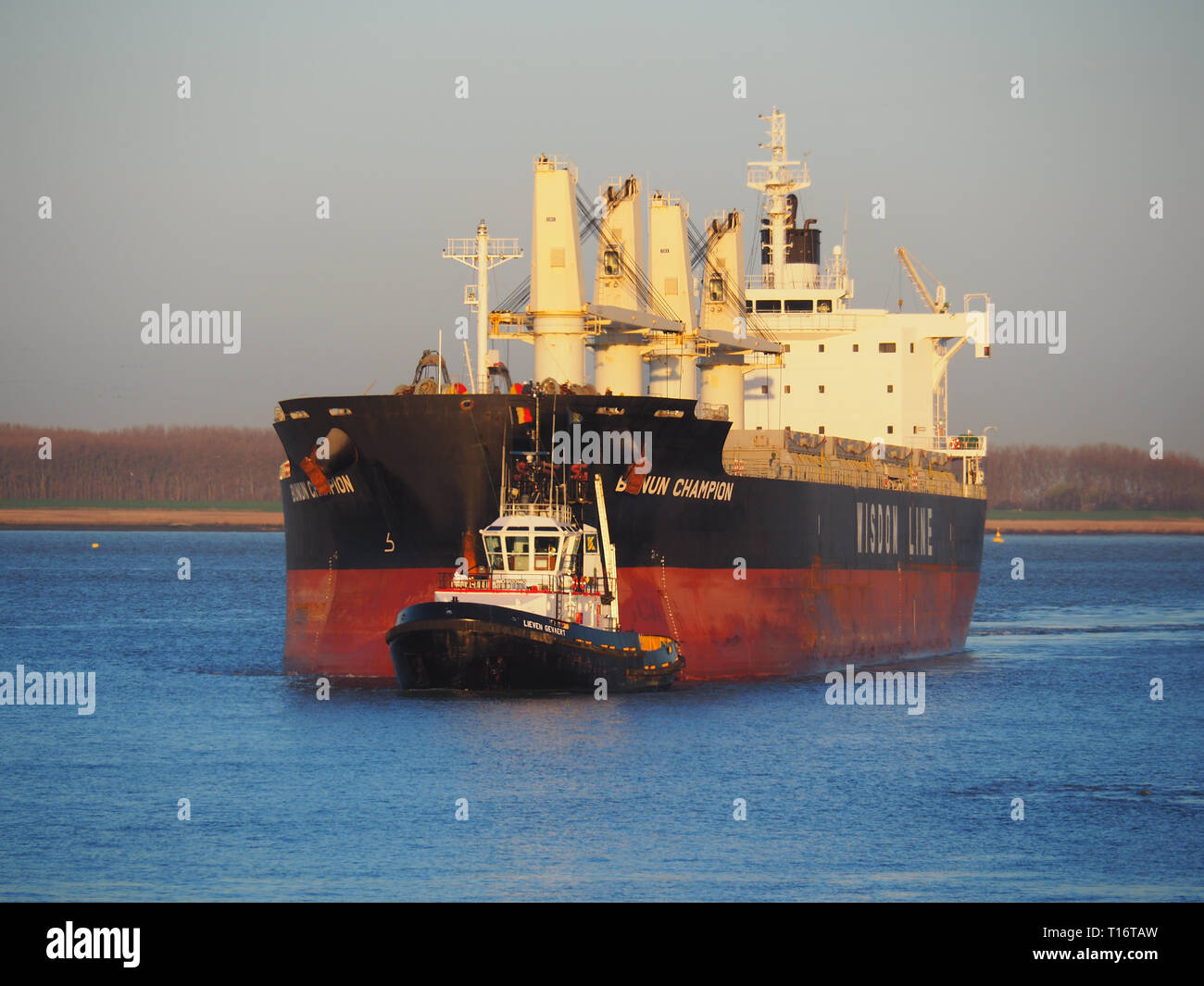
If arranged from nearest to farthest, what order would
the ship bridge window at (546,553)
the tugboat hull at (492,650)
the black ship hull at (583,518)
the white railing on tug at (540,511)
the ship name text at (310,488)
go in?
1. the tugboat hull at (492,650)
2. the ship bridge window at (546,553)
3. the white railing on tug at (540,511)
4. the black ship hull at (583,518)
5. the ship name text at (310,488)

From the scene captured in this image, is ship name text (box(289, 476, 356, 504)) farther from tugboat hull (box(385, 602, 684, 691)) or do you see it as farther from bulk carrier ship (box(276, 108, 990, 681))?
tugboat hull (box(385, 602, 684, 691))

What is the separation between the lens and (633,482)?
33.2 metres

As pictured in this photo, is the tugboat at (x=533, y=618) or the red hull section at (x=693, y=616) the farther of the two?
the red hull section at (x=693, y=616)

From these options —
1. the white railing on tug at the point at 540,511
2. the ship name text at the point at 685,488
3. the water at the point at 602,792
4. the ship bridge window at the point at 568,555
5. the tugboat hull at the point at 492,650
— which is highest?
the ship name text at the point at 685,488

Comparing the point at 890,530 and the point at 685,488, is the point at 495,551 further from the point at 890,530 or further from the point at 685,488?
the point at 890,530

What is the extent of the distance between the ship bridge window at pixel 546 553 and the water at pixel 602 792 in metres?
2.56

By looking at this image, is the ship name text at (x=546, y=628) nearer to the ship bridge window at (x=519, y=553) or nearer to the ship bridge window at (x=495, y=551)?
the ship bridge window at (x=519, y=553)

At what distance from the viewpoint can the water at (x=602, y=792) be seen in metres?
19.0

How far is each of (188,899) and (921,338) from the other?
4015 cm

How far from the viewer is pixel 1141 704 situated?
117ft

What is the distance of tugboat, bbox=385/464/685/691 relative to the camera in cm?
2920

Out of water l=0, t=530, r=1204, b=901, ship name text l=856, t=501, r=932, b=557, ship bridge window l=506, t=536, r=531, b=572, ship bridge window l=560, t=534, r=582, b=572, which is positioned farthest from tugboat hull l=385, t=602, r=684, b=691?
ship name text l=856, t=501, r=932, b=557

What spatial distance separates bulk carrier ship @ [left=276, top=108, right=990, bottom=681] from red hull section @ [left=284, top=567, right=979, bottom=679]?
0.05m

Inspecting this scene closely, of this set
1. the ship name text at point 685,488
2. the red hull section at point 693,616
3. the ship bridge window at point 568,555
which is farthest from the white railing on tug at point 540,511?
the red hull section at point 693,616
